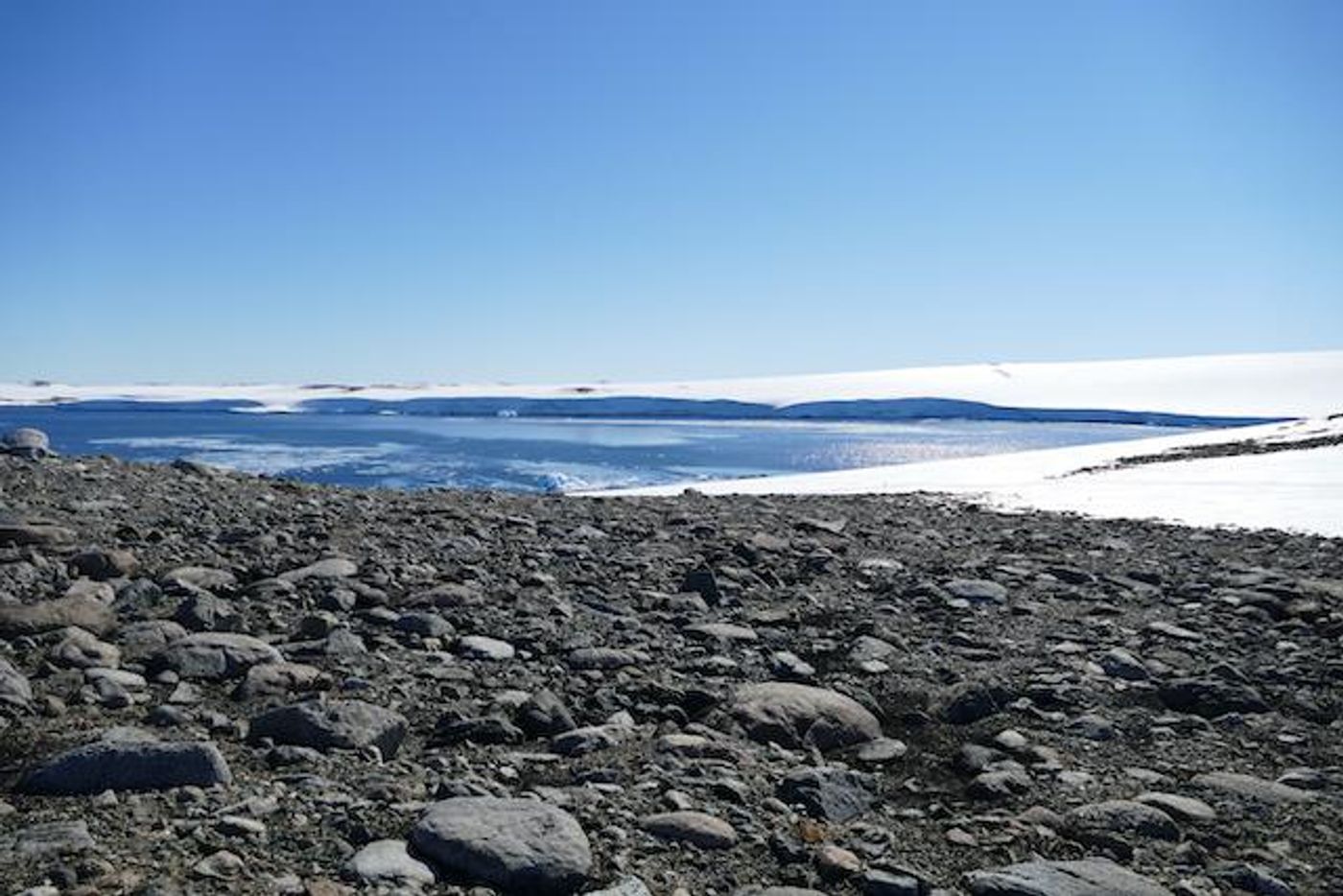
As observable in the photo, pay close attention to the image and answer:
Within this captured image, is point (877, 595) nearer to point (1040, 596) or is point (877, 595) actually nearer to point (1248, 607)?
point (1040, 596)

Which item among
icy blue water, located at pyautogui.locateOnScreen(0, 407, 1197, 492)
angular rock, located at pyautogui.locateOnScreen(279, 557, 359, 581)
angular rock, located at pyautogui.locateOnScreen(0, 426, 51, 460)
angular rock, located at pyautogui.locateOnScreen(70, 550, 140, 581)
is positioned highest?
angular rock, located at pyautogui.locateOnScreen(0, 426, 51, 460)

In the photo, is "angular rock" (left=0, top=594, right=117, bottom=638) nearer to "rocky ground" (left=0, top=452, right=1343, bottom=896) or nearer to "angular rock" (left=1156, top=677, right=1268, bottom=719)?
"rocky ground" (left=0, top=452, right=1343, bottom=896)

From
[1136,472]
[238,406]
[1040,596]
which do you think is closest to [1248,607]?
[1040,596]

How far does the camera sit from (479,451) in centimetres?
3095

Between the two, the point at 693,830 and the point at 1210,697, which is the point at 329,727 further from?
the point at 1210,697

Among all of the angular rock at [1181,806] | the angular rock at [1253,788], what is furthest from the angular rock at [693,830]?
the angular rock at [1253,788]

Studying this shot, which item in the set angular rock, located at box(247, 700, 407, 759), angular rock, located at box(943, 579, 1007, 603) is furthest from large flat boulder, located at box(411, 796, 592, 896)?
angular rock, located at box(943, 579, 1007, 603)

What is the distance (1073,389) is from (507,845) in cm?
7397

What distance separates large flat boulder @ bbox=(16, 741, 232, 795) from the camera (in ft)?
6.98

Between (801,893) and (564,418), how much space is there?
221 ft

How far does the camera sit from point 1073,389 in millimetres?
69188

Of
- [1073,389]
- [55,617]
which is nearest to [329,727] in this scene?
[55,617]

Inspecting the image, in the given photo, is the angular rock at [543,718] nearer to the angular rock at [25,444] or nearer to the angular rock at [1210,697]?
the angular rock at [1210,697]

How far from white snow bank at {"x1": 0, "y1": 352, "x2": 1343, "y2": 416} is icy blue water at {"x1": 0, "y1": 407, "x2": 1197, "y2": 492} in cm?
654
